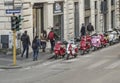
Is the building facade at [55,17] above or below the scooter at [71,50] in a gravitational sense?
above

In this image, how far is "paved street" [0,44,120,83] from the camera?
22.8 meters

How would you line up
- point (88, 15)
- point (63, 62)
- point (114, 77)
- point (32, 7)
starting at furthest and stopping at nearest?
point (88, 15) < point (32, 7) < point (63, 62) < point (114, 77)

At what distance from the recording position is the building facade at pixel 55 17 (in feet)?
112

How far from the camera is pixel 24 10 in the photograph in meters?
34.9

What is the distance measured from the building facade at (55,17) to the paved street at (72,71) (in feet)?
14.2

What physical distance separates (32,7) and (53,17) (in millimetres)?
4202

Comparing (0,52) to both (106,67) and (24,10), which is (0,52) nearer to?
(24,10)

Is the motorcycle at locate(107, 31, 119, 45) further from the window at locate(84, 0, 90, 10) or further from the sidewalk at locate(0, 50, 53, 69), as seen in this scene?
the sidewalk at locate(0, 50, 53, 69)

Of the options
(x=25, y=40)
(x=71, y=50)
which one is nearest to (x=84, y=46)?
(x=71, y=50)

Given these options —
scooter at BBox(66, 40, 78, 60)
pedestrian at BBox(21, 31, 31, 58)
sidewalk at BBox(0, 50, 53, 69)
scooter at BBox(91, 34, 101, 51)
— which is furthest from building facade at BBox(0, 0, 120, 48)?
scooter at BBox(66, 40, 78, 60)

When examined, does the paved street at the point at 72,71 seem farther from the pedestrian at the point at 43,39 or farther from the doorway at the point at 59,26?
the doorway at the point at 59,26

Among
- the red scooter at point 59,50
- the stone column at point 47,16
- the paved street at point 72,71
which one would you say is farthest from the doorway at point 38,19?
the paved street at point 72,71

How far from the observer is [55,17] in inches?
1617

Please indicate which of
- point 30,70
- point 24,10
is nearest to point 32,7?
point 24,10
